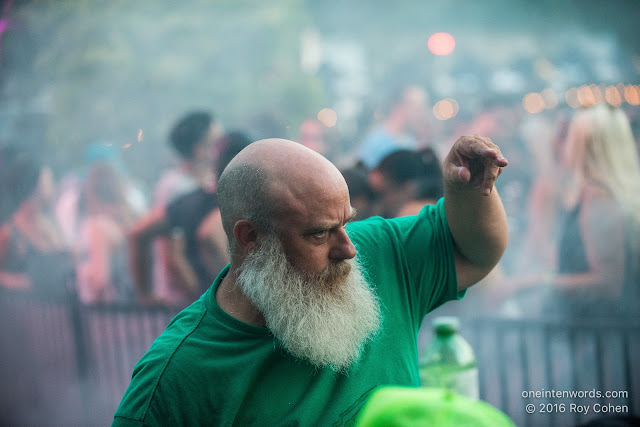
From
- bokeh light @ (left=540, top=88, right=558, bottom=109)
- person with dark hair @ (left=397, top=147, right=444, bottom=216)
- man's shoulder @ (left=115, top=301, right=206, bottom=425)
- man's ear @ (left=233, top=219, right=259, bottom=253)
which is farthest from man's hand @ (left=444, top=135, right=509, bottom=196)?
bokeh light @ (left=540, top=88, right=558, bottom=109)

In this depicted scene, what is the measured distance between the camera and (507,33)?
9336 mm

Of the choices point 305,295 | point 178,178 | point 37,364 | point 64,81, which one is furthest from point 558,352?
point 64,81

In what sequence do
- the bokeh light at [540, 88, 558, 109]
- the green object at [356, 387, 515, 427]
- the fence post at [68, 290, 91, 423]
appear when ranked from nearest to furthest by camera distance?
1. the green object at [356, 387, 515, 427]
2. the fence post at [68, 290, 91, 423]
3. the bokeh light at [540, 88, 558, 109]

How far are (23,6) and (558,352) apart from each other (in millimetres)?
6130

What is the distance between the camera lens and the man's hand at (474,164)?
1.59 m

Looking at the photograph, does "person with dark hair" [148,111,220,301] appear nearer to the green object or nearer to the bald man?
the bald man

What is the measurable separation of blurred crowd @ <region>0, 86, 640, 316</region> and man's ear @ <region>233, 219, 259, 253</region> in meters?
1.79

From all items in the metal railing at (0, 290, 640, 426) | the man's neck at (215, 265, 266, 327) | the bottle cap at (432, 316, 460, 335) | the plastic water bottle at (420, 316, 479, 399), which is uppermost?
the man's neck at (215, 265, 266, 327)

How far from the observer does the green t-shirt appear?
151cm

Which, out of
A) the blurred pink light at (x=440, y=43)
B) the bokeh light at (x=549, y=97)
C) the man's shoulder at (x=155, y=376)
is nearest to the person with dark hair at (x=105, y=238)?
the man's shoulder at (x=155, y=376)

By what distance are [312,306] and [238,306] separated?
0.23 m

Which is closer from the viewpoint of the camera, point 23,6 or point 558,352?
point 558,352

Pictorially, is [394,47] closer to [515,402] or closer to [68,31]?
[68,31]

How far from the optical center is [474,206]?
5.81 feet
